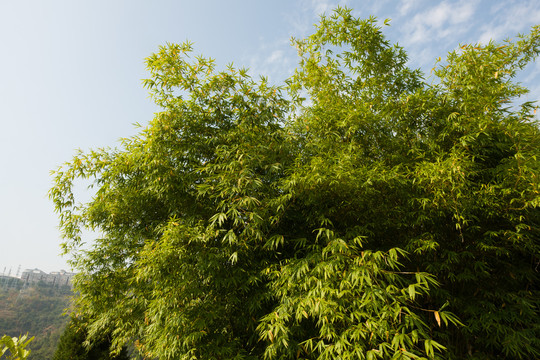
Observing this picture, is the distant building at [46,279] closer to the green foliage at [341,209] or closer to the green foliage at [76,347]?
the green foliage at [76,347]

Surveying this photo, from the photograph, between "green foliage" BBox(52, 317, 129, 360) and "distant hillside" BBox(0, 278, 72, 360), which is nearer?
"green foliage" BBox(52, 317, 129, 360)

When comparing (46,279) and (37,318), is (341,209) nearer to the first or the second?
Answer: (37,318)

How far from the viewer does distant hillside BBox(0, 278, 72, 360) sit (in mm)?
23294

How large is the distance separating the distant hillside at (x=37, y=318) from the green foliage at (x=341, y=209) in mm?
21829

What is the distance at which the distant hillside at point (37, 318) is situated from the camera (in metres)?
23.3

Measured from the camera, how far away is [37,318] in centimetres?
2934

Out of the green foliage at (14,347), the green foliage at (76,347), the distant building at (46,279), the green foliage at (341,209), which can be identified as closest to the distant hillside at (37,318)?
the distant building at (46,279)

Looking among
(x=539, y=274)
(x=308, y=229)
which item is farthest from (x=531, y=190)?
(x=308, y=229)

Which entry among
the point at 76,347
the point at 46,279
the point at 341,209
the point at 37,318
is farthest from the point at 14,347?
the point at 46,279

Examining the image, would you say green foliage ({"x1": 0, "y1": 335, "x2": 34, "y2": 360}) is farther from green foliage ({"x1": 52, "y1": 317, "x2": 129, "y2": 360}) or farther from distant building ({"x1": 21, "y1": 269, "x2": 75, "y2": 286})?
distant building ({"x1": 21, "y1": 269, "x2": 75, "y2": 286})

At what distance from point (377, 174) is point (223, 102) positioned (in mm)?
2092

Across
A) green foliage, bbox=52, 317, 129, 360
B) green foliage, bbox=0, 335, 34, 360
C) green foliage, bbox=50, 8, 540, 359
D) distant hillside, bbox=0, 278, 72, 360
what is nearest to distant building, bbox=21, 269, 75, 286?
distant hillside, bbox=0, 278, 72, 360

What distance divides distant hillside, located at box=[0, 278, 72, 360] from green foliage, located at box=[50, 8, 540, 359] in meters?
21.8

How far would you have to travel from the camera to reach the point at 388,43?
12.3ft
